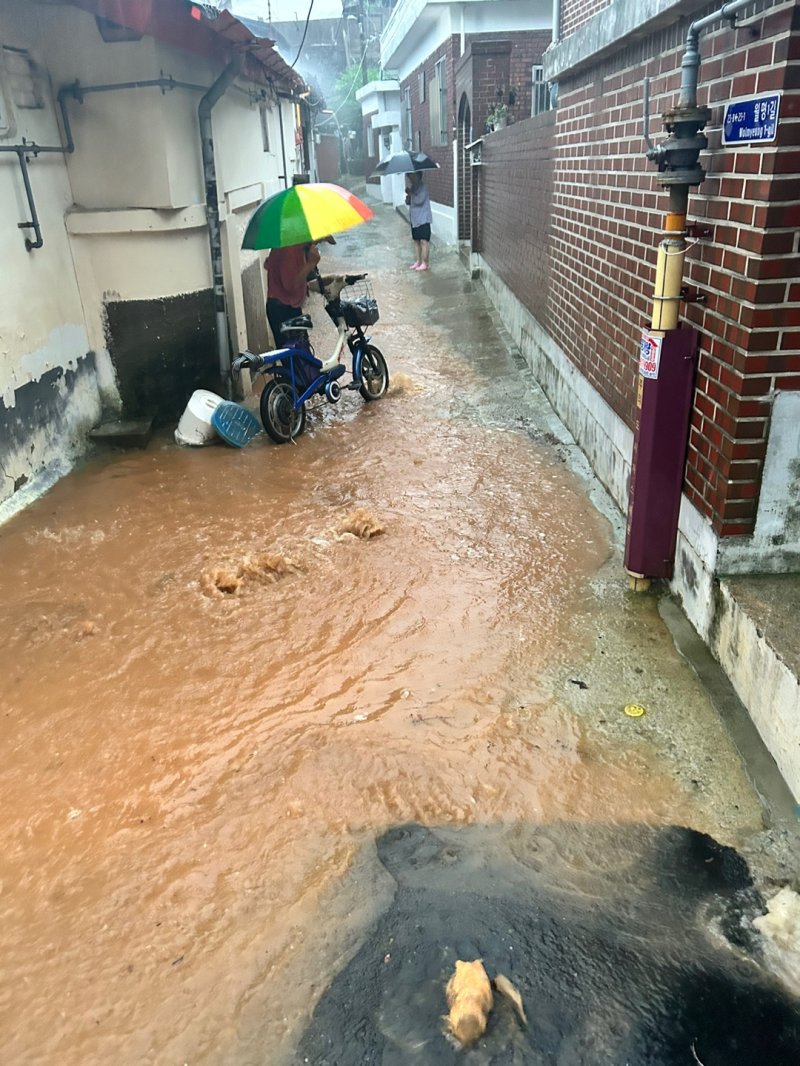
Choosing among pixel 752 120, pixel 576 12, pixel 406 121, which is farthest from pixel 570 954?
pixel 406 121

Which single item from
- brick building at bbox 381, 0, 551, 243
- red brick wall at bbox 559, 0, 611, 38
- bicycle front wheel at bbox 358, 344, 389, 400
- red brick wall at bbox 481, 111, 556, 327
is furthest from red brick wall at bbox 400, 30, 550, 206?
bicycle front wheel at bbox 358, 344, 389, 400

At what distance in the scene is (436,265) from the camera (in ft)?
53.1

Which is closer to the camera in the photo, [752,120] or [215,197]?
[752,120]

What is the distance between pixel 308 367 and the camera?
7.15m

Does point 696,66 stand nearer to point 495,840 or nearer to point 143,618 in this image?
point 495,840

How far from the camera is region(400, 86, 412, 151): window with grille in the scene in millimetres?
25314

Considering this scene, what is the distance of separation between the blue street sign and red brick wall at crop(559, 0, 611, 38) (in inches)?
163

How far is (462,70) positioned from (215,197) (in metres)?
10.7

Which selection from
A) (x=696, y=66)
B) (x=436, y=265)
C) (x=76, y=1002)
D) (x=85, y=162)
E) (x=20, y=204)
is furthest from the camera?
(x=436, y=265)

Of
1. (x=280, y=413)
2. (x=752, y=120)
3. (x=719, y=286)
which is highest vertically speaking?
(x=752, y=120)

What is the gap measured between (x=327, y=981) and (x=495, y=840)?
0.73 metres

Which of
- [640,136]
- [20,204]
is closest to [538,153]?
[640,136]

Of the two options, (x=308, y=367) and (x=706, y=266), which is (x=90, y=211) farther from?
(x=706, y=266)

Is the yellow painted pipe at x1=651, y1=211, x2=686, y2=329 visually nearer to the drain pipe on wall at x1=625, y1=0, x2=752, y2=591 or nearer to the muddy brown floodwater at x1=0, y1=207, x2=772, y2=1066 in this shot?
the drain pipe on wall at x1=625, y1=0, x2=752, y2=591
